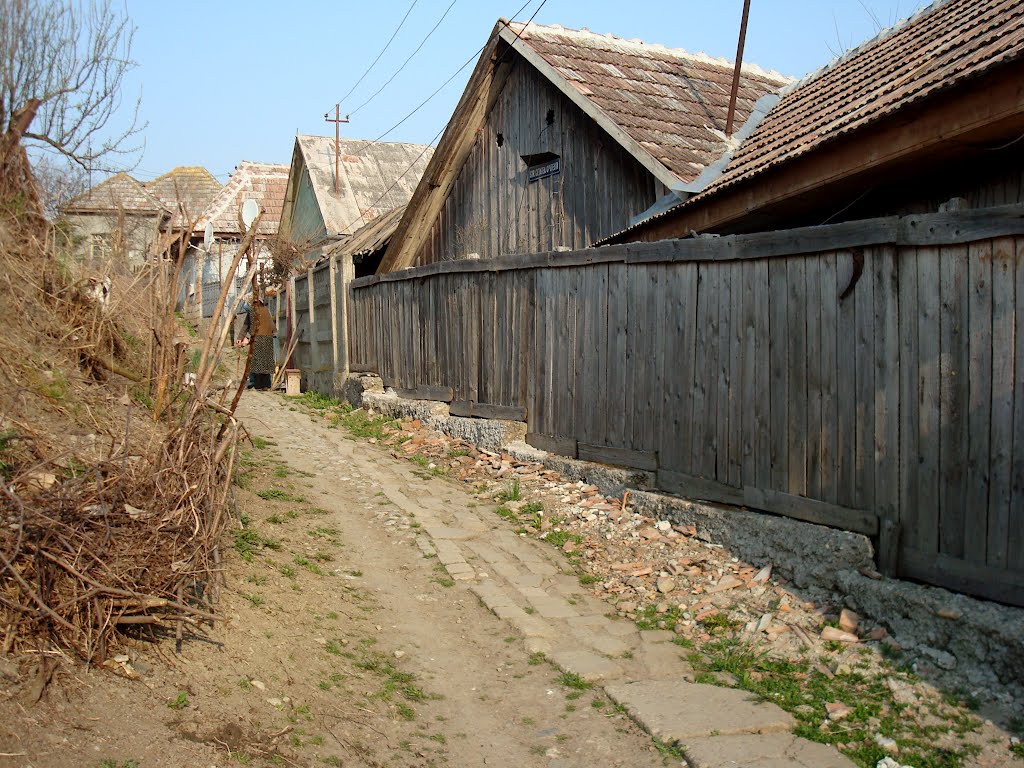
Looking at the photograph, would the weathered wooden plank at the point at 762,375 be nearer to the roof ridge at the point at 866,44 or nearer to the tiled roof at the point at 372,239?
the roof ridge at the point at 866,44

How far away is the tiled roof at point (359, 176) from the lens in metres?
24.9

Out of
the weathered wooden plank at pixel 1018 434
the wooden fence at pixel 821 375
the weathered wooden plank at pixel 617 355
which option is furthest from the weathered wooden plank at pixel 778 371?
the weathered wooden plank at pixel 617 355

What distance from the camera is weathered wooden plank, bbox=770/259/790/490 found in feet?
18.4

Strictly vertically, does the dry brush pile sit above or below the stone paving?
above

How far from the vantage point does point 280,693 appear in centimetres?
405

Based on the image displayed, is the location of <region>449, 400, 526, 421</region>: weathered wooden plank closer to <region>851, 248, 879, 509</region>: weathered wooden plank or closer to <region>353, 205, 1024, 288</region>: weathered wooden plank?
<region>353, 205, 1024, 288</region>: weathered wooden plank

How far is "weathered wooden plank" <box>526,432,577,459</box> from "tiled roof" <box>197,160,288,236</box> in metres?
21.0

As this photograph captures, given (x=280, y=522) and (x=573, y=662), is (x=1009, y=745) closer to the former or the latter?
(x=573, y=662)

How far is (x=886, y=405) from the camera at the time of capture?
4934 millimetres

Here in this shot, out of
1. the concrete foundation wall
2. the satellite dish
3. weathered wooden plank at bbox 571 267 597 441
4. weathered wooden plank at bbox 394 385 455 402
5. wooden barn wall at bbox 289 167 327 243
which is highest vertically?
wooden barn wall at bbox 289 167 327 243

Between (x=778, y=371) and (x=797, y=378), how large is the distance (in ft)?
0.55

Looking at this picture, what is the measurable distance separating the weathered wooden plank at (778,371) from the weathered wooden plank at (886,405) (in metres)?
0.70

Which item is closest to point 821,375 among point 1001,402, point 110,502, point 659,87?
point 1001,402

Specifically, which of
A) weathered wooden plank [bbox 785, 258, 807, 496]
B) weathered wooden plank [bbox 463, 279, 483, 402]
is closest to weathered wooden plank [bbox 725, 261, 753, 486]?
weathered wooden plank [bbox 785, 258, 807, 496]
